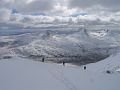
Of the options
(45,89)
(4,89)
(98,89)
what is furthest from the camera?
(98,89)

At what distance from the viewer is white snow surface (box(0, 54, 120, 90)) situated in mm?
27448

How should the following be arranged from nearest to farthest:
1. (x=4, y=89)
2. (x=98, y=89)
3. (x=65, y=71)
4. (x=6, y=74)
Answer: (x=4, y=89) → (x=6, y=74) → (x=98, y=89) → (x=65, y=71)

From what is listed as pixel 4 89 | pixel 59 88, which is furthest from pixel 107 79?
pixel 4 89

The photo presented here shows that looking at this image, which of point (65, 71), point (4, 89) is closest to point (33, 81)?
point (4, 89)

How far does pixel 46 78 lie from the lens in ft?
99.3

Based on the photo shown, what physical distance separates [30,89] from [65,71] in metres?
9.21

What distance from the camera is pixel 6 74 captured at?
2930 centimetres

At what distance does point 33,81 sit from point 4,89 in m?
4.18

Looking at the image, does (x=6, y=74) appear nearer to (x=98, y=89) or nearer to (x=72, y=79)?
(x=72, y=79)

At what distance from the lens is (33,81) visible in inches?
1128

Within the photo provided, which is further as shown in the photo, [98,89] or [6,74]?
[98,89]

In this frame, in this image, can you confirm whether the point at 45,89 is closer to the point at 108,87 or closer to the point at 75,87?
the point at 75,87

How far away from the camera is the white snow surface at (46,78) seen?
27.4m

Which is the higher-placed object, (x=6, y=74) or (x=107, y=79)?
(x=6, y=74)
